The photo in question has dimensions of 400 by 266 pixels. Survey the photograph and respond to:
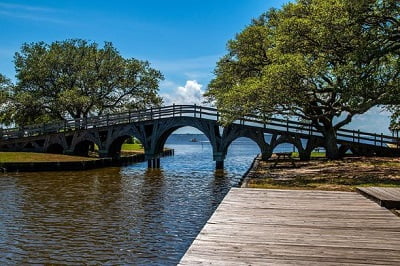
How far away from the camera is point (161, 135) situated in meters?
37.8

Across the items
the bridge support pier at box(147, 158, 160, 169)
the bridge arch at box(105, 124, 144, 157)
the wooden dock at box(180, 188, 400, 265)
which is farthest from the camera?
the bridge arch at box(105, 124, 144, 157)

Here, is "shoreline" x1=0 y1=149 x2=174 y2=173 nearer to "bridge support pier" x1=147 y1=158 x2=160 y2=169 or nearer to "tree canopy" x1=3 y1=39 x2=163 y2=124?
"bridge support pier" x1=147 y1=158 x2=160 y2=169

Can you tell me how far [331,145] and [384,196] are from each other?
2348cm

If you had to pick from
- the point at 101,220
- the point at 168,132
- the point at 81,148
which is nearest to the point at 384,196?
the point at 101,220

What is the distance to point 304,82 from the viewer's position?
23.5 m

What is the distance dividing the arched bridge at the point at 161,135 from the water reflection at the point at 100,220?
10.5m

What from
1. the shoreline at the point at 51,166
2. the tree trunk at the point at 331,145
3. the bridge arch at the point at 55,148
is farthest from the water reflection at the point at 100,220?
the bridge arch at the point at 55,148

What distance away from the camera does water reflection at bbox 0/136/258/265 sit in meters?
9.84

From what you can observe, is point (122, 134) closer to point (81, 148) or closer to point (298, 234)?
point (81, 148)

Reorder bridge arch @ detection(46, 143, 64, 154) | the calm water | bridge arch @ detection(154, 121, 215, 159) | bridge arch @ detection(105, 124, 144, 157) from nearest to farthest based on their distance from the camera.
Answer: the calm water, bridge arch @ detection(154, 121, 215, 159), bridge arch @ detection(105, 124, 144, 157), bridge arch @ detection(46, 143, 64, 154)

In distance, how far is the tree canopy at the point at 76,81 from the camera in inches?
1799

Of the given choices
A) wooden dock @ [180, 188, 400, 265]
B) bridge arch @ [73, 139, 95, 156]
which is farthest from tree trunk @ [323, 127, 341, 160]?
bridge arch @ [73, 139, 95, 156]

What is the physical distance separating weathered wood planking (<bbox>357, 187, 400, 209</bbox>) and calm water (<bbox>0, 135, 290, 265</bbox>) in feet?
16.7

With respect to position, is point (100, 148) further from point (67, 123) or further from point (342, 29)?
point (342, 29)
